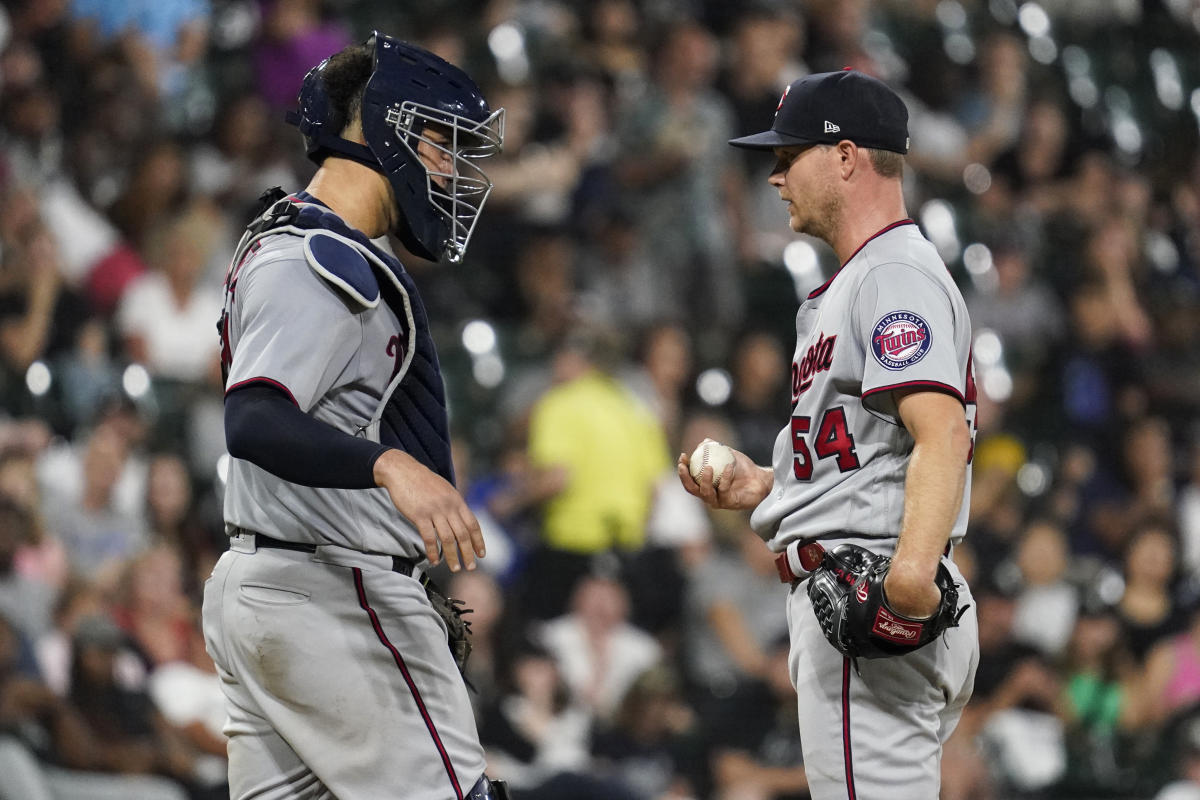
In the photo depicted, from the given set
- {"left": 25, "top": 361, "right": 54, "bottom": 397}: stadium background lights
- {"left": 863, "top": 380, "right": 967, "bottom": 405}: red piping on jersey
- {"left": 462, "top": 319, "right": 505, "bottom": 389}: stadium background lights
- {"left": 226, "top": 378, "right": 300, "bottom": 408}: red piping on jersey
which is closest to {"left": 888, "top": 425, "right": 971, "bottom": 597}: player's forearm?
{"left": 863, "top": 380, "right": 967, "bottom": 405}: red piping on jersey

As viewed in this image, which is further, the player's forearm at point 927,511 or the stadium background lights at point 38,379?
the stadium background lights at point 38,379

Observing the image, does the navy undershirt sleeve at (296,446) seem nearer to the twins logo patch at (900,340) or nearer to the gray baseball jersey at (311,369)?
the gray baseball jersey at (311,369)

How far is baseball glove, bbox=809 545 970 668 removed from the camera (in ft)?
10.5


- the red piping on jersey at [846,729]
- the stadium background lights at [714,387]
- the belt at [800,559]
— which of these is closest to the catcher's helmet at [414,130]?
the belt at [800,559]

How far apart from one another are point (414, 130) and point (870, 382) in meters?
1.15

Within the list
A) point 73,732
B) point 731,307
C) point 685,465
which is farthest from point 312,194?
point 731,307

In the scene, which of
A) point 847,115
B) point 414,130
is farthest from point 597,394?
point 414,130

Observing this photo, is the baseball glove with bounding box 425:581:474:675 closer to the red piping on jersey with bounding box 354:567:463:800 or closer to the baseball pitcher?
the red piping on jersey with bounding box 354:567:463:800

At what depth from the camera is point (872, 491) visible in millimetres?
3424

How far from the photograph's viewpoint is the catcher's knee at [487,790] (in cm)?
320

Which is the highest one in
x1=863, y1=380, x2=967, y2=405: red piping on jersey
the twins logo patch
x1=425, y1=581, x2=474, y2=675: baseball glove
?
the twins logo patch

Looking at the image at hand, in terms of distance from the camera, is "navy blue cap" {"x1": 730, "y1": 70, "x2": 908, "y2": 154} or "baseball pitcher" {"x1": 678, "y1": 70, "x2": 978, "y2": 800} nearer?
"baseball pitcher" {"x1": 678, "y1": 70, "x2": 978, "y2": 800}

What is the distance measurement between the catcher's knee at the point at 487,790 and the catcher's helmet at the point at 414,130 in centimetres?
116

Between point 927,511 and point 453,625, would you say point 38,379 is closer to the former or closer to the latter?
point 453,625
